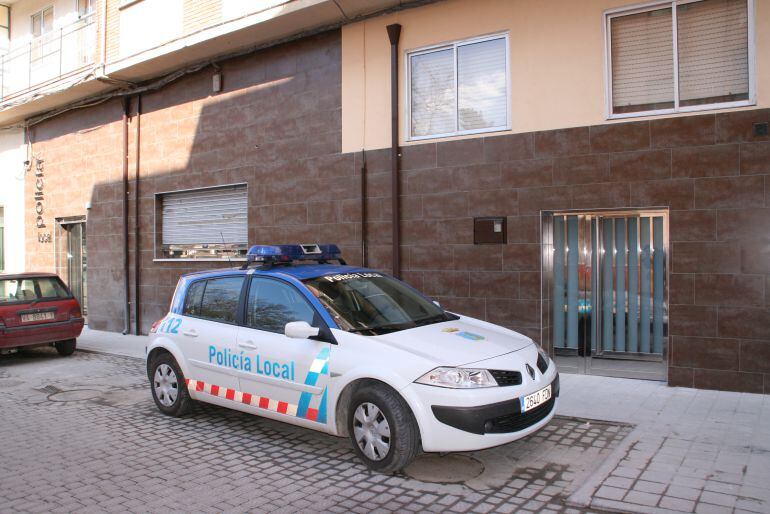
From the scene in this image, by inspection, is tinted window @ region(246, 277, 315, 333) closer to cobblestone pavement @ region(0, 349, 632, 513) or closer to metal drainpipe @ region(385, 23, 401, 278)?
cobblestone pavement @ region(0, 349, 632, 513)

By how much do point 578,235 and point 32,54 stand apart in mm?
15153

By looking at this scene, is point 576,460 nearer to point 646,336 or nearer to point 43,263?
point 646,336

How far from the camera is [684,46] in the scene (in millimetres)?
7578

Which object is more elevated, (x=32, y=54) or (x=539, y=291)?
(x=32, y=54)

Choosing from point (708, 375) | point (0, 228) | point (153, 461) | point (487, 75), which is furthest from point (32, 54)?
point (708, 375)

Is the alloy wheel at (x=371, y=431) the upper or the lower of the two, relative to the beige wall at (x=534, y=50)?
lower

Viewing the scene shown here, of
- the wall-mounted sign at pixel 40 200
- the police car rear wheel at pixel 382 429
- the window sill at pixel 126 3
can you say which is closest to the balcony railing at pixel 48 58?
the window sill at pixel 126 3

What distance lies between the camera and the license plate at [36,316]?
9891mm

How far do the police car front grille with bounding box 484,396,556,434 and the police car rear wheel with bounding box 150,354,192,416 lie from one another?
3.39 metres

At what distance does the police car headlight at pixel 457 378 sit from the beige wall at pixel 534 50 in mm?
4748

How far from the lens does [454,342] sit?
16.2 feet

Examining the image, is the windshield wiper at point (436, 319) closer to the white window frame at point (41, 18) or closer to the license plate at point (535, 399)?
the license plate at point (535, 399)

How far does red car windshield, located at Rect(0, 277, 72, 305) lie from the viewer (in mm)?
9984

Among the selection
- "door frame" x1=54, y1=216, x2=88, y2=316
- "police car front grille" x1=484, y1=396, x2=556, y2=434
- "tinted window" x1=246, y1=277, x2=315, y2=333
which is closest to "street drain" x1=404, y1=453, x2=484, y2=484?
"police car front grille" x1=484, y1=396, x2=556, y2=434
